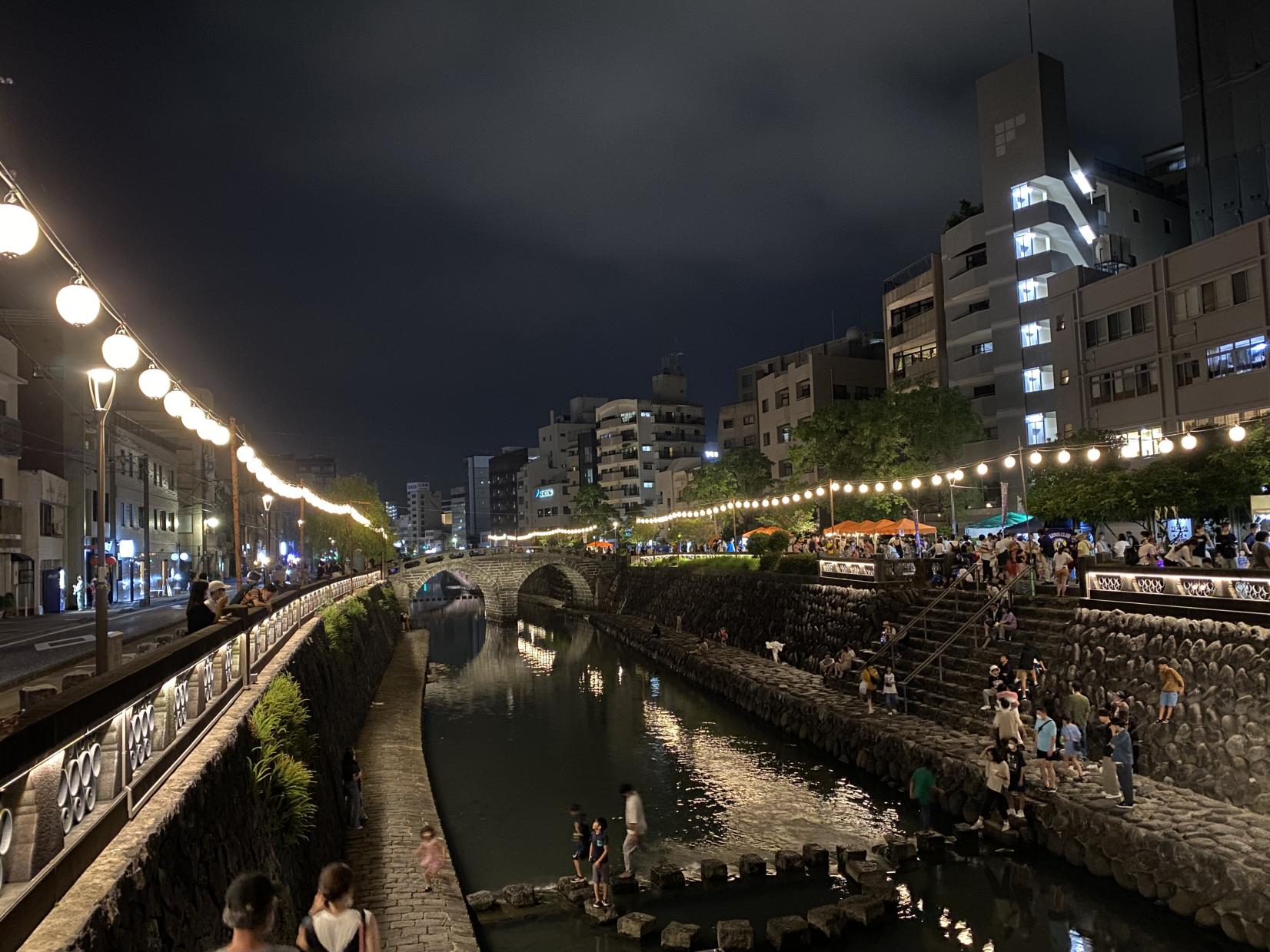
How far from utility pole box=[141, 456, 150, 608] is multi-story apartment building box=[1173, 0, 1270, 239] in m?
58.5

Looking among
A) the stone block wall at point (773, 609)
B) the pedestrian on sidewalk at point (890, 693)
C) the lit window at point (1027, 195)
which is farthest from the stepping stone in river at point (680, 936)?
the lit window at point (1027, 195)

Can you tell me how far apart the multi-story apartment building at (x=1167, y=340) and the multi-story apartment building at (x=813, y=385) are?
23.7 m

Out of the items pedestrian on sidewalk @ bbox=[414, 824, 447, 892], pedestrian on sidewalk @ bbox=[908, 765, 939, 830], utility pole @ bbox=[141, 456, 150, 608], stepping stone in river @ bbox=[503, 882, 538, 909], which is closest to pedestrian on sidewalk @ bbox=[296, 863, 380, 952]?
pedestrian on sidewalk @ bbox=[414, 824, 447, 892]

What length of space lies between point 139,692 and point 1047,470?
38228 millimetres

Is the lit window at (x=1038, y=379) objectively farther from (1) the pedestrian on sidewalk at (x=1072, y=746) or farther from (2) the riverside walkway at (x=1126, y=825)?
(1) the pedestrian on sidewalk at (x=1072, y=746)

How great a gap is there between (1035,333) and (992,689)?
103 feet

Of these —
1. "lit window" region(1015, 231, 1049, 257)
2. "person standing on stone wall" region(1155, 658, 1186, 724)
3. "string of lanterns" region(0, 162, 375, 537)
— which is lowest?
"person standing on stone wall" region(1155, 658, 1186, 724)

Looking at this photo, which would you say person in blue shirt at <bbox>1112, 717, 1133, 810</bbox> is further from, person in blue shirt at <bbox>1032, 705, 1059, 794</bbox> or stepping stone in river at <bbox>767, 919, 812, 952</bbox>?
stepping stone in river at <bbox>767, 919, 812, 952</bbox>

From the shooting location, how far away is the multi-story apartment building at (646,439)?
106 metres

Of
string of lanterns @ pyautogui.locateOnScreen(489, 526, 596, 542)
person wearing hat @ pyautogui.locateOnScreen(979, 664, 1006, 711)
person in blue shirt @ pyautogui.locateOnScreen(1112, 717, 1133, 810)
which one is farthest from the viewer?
string of lanterns @ pyautogui.locateOnScreen(489, 526, 596, 542)

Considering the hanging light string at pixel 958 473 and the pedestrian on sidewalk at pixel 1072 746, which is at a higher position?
the hanging light string at pixel 958 473

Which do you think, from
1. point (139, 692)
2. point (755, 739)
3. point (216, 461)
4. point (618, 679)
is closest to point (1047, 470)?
point (755, 739)

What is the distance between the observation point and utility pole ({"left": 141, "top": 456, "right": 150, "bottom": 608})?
42.6m

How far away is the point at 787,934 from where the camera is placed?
514 inches
